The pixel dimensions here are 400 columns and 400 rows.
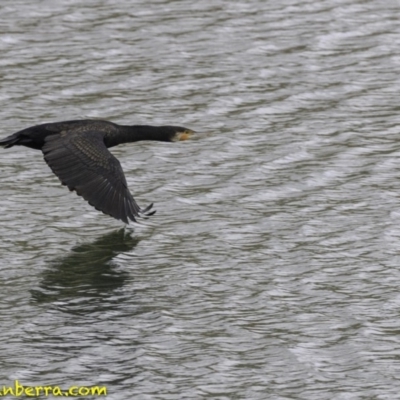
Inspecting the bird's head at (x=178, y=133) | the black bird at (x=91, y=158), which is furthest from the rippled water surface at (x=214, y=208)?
the black bird at (x=91, y=158)

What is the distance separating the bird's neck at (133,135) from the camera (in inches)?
562

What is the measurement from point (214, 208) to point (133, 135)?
1173mm

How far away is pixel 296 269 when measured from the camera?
41.5 feet

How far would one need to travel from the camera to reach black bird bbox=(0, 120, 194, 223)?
41.5 ft

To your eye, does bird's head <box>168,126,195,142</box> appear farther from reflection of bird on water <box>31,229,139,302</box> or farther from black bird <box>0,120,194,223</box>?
reflection of bird on water <box>31,229,139,302</box>

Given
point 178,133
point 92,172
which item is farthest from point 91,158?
point 178,133

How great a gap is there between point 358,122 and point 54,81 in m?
4.45

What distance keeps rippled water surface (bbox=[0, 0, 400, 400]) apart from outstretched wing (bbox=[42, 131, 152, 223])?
67 centimetres

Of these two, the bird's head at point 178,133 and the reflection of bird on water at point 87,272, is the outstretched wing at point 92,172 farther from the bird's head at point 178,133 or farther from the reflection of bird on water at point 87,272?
the bird's head at point 178,133

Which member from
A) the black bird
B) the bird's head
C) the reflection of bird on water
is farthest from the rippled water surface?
the black bird

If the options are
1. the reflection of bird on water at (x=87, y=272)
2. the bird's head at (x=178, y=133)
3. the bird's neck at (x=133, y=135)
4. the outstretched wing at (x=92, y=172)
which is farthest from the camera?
the bird's head at (x=178, y=133)

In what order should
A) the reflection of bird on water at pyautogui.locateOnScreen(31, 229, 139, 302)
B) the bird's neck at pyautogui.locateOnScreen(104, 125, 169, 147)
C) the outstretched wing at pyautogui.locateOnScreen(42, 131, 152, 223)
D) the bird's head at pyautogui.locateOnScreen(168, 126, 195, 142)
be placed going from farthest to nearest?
the bird's head at pyautogui.locateOnScreen(168, 126, 195, 142), the bird's neck at pyautogui.locateOnScreen(104, 125, 169, 147), the outstretched wing at pyautogui.locateOnScreen(42, 131, 152, 223), the reflection of bird on water at pyautogui.locateOnScreen(31, 229, 139, 302)

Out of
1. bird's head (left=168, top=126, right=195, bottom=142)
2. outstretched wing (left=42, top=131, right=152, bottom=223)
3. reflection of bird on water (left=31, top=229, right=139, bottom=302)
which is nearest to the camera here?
reflection of bird on water (left=31, top=229, right=139, bottom=302)

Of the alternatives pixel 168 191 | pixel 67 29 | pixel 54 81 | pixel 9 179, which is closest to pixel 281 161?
pixel 168 191
